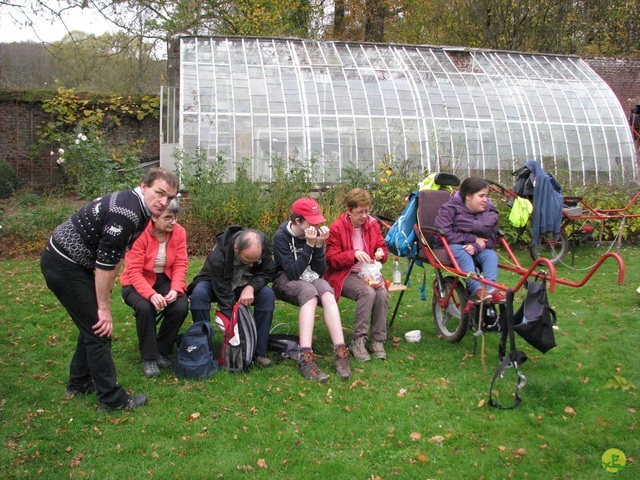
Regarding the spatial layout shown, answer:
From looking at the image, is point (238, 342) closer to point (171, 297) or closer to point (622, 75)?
point (171, 297)

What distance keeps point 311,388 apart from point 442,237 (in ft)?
6.14

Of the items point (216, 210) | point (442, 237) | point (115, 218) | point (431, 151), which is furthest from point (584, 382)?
point (431, 151)

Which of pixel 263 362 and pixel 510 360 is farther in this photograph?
pixel 263 362

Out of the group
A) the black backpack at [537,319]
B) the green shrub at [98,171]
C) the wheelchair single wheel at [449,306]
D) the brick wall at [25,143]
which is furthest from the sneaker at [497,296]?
the brick wall at [25,143]

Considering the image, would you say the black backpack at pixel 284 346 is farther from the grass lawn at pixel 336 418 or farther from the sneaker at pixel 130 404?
the sneaker at pixel 130 404

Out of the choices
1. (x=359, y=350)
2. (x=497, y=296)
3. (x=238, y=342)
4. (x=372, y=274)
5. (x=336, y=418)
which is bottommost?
(x=336, y=418)

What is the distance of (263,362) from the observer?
15.8 feet

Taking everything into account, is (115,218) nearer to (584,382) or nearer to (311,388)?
(311,388)

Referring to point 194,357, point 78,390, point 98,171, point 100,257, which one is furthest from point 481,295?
point 98,171

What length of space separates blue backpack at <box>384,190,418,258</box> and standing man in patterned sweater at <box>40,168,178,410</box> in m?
2.71

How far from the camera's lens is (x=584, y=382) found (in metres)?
4.52

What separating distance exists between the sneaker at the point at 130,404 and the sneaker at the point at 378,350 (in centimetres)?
200

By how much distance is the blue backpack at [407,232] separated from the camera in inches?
225

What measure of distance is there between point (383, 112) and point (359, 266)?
24.7 ft
